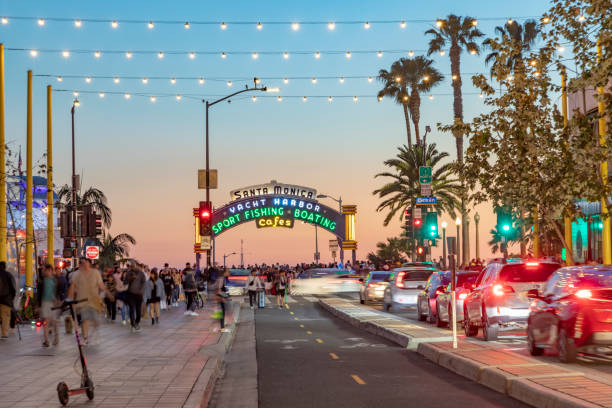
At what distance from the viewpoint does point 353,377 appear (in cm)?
1438

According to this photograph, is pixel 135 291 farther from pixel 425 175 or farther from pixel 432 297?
pixel 425 175

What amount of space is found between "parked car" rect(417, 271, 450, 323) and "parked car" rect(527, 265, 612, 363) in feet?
29.3

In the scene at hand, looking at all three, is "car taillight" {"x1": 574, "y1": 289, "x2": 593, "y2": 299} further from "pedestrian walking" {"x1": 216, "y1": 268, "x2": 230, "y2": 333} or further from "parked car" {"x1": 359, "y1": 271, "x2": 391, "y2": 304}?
"parked car" {"x1": 359, "y1": 271, "x2": 391, "y2": 304}

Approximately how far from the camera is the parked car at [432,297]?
26875 mm

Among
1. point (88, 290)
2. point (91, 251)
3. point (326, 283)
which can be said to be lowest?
point (326, 283)

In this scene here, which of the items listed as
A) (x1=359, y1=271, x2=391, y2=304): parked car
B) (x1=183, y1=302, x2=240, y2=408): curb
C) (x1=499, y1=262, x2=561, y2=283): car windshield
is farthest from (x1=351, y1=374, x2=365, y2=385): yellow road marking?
(x1=359, y1=271, x2=391, y2=304): parked car

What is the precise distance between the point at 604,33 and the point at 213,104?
Result: 25.9 m

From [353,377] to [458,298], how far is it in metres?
11.0

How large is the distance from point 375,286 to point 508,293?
21.1m

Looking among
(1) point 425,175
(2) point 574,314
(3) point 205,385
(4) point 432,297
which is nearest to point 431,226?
(1) point 425,175

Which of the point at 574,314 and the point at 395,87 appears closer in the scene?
the point at 574,314

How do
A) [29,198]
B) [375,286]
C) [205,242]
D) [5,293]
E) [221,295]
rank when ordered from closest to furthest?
[5,293]
[221,295]
[29,198]
[205,242]
[375,286]

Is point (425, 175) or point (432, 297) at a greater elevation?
point (425, 175)

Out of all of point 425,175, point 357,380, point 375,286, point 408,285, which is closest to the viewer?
point 357,380
